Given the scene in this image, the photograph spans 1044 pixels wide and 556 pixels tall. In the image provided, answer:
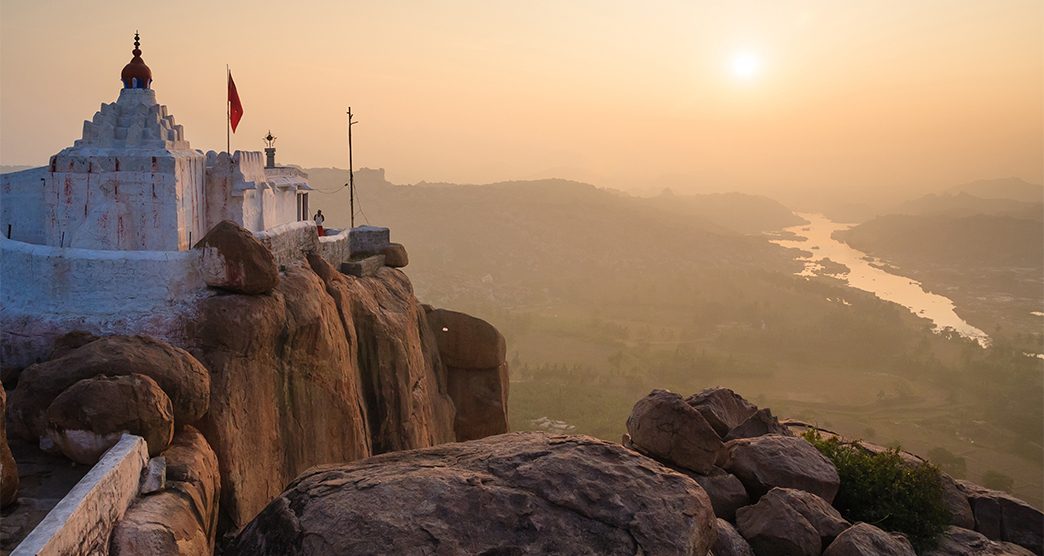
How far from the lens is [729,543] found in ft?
45.0

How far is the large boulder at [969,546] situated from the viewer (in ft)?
51.6

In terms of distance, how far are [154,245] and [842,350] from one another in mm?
90444

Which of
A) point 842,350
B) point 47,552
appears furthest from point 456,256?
point 47,552

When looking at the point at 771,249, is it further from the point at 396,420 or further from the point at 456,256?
the point at 396,420

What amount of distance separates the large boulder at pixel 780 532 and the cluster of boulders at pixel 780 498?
18 mm

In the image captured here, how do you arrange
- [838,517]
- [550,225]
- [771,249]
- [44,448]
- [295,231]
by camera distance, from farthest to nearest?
[771,249], [550,225], [295,231], [838,517], [44,448]

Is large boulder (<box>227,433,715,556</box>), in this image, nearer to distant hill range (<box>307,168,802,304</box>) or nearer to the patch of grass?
the patch of grass

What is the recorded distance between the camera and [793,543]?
13.9 m

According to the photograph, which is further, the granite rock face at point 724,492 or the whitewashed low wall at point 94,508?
the granite rock face at point 724,492

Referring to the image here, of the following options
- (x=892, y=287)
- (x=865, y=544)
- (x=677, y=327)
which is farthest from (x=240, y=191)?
(x=892, y=287)

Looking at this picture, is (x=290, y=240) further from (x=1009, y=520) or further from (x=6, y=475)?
(x=1009, y=520)

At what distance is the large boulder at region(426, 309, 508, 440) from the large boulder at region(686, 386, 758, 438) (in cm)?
830

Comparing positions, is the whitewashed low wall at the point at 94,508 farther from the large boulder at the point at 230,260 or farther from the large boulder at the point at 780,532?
the large boulder at the point at 780,532

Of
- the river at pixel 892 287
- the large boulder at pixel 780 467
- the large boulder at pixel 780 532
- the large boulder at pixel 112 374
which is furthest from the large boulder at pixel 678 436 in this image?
the river at pixel 892 287
